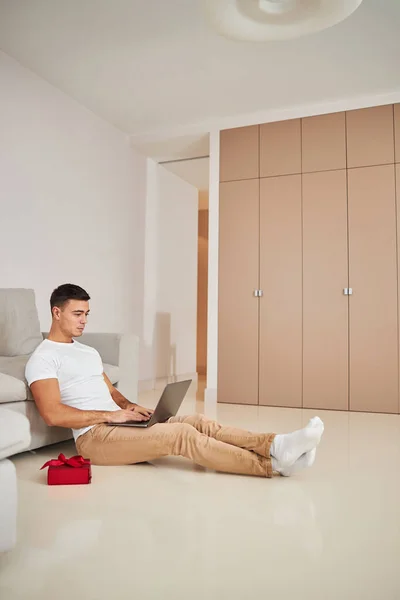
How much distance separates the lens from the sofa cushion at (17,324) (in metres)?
3.40

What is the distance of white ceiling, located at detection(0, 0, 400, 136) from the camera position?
12.0ft

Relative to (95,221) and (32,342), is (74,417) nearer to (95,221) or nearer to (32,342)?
(32,342)

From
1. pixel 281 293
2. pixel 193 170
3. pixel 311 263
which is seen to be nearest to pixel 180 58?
pixel 311 263

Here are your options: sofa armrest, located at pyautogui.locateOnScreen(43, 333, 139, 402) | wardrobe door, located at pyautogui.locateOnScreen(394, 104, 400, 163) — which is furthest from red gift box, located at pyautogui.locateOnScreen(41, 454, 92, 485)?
wardrobe door, located at pyautogui.locateOnScreen(394, 104, 400, 163)

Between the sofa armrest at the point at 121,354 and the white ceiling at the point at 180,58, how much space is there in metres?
2.13

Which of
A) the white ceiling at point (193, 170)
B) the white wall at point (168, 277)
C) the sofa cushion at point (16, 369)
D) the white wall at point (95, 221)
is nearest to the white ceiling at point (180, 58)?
the white wall at point (95, 221)

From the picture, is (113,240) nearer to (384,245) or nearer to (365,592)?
(384,245)

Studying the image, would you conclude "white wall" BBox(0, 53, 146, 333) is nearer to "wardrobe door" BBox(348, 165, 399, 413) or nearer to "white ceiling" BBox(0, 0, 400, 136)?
"white ceiling" BBox(0, 0, 400, 136)

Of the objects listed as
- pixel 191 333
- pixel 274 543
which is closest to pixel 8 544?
pixel 274 543

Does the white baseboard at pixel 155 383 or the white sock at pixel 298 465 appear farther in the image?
the white baseboard at pixel 155 383

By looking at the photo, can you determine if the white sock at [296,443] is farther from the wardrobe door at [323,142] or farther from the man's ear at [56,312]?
the wardrobe door at [323,142]

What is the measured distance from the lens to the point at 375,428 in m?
3.92

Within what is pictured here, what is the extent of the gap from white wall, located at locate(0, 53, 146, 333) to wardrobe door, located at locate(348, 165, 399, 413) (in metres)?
2.35

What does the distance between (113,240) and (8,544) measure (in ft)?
14.6
